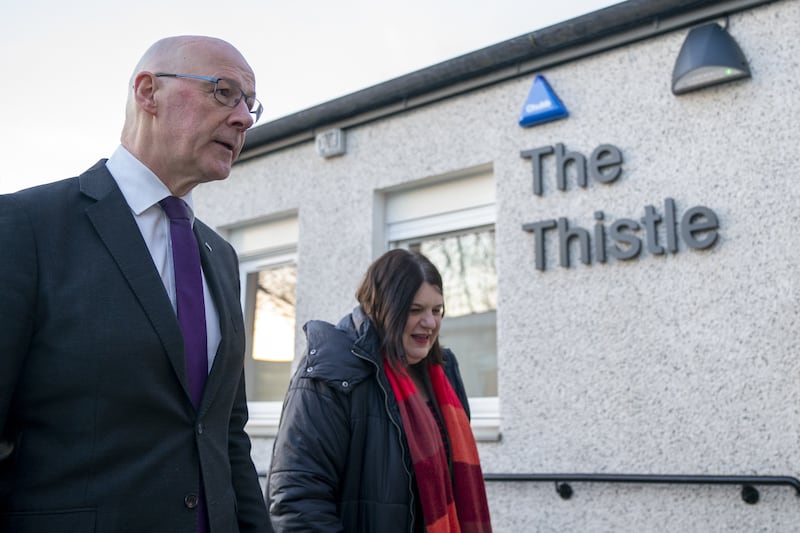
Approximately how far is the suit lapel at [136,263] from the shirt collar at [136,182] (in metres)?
0.06

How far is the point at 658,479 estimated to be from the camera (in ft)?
11.9

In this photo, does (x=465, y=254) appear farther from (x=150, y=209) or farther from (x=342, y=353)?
(x=150, y=209)

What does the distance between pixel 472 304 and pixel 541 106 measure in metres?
1.31

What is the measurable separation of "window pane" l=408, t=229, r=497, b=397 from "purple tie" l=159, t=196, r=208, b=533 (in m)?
3.23

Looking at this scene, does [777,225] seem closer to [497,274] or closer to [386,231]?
[497,274]

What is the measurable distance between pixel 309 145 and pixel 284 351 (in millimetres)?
1627

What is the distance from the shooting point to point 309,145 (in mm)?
5855

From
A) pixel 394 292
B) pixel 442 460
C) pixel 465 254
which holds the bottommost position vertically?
pixel 442 460

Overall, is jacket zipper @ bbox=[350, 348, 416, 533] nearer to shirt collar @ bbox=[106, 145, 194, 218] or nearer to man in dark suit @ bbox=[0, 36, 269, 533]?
man in dark suit @ bbox=[0, 36, 269, 533]

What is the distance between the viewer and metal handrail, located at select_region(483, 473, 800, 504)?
3.37m

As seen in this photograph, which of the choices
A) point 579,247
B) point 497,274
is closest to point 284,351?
point 497,274

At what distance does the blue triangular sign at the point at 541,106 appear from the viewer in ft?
14.4

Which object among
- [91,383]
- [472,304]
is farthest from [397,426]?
[472,304]

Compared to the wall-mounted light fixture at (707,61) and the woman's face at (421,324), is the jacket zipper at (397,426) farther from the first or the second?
the wall-mounted light fixture at (707,61)
